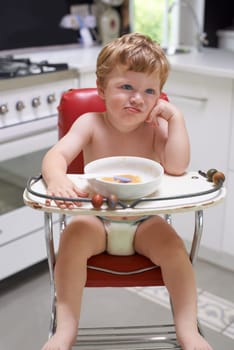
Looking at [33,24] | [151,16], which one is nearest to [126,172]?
[33,24]

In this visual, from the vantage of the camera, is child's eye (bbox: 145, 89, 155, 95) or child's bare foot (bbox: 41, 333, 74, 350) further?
child's eye (bbox: 145, 89, 155, 95)

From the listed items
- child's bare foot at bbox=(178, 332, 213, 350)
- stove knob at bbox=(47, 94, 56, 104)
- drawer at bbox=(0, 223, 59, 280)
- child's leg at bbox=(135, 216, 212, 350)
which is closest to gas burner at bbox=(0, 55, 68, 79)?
stove knob at bbox=(47, 94, 56, 104)

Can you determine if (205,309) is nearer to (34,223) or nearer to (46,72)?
(34,223)

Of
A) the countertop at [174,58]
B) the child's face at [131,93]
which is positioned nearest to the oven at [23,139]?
the countertop at [174,58]

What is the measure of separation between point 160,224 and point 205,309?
2.86 ft

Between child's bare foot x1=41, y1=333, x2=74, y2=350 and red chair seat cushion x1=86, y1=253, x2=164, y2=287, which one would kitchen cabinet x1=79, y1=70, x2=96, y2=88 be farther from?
child's bare foot x1=41, y1=333, x2=74, y2=350

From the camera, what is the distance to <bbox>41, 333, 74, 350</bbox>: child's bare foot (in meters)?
1.24

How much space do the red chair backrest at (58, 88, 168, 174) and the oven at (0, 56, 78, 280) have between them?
0.54 meters

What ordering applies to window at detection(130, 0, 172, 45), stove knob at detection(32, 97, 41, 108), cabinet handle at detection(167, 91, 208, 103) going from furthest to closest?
window at detection(130, 0, 172, 45)
cabinet handle at detection(167, 91, 208, 103)
stove knob at detection(32, 97, 41, 108)

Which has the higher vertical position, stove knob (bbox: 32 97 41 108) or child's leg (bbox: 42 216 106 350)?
stove knob (bbox: 32 97 41 108)

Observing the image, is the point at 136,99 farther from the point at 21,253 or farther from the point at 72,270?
the point at 21,253

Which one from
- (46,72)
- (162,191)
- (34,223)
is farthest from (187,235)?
(162,191)

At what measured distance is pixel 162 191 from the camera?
1.25 metres

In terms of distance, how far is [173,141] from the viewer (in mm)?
1425
